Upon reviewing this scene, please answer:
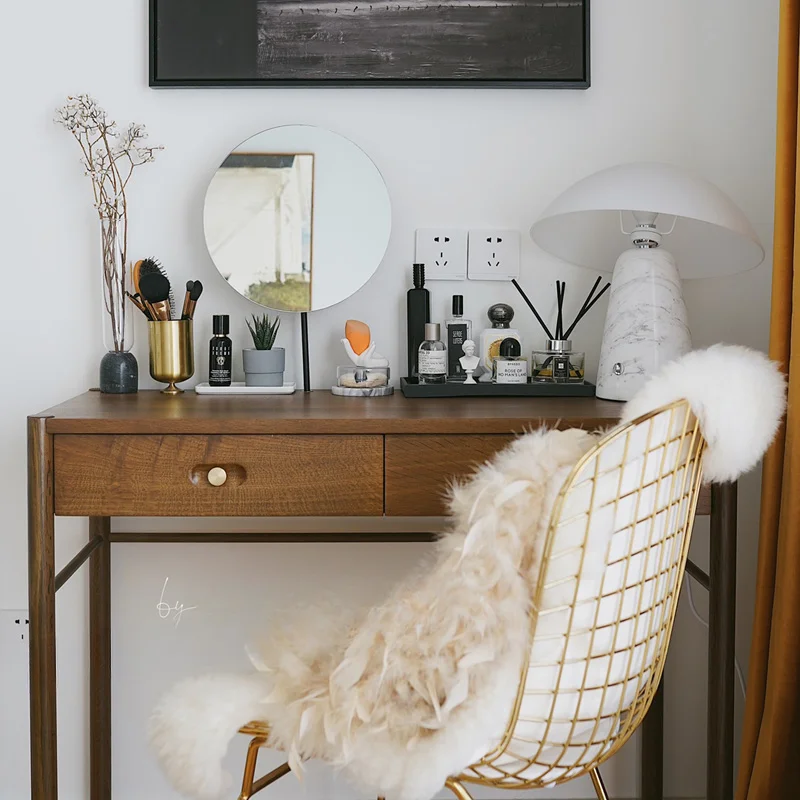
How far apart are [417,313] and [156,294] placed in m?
0.49

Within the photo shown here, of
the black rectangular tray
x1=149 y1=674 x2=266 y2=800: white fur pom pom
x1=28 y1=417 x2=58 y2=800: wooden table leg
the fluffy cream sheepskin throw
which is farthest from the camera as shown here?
the black rectangular tray

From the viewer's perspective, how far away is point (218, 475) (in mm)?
1255

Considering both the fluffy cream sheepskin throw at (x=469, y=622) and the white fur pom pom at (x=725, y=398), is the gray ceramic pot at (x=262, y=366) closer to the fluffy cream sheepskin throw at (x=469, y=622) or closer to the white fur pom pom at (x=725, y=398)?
the fluffy cream sheepskin throw at (x=469, y=622)

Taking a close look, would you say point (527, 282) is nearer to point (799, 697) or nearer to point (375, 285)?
point (375, 285)

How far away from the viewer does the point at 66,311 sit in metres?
1.70

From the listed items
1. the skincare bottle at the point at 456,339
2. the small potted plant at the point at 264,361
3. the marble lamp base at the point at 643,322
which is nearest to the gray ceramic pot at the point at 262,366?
the small potted plant at the point at 264,361

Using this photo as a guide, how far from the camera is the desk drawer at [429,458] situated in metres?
1.27

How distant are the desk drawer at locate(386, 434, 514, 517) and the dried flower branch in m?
0.66

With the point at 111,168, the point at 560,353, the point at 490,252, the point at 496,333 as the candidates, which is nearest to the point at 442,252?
the point at 490,252

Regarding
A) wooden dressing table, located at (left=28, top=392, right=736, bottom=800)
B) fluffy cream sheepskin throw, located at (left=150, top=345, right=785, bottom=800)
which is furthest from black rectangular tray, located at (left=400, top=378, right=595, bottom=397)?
fluffy cream sheepskin throw, located at (left=150, top=345, right=785, bottom=800)

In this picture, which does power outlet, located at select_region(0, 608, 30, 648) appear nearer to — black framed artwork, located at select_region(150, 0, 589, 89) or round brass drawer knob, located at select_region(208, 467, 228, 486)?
round brass drawer knob, located at select_region(208, 467, 228, 486)

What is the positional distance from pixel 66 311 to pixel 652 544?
49.6 inches

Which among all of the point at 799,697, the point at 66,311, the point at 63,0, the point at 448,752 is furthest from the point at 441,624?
the point at 63,0

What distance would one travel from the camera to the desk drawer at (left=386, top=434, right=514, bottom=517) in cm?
127
